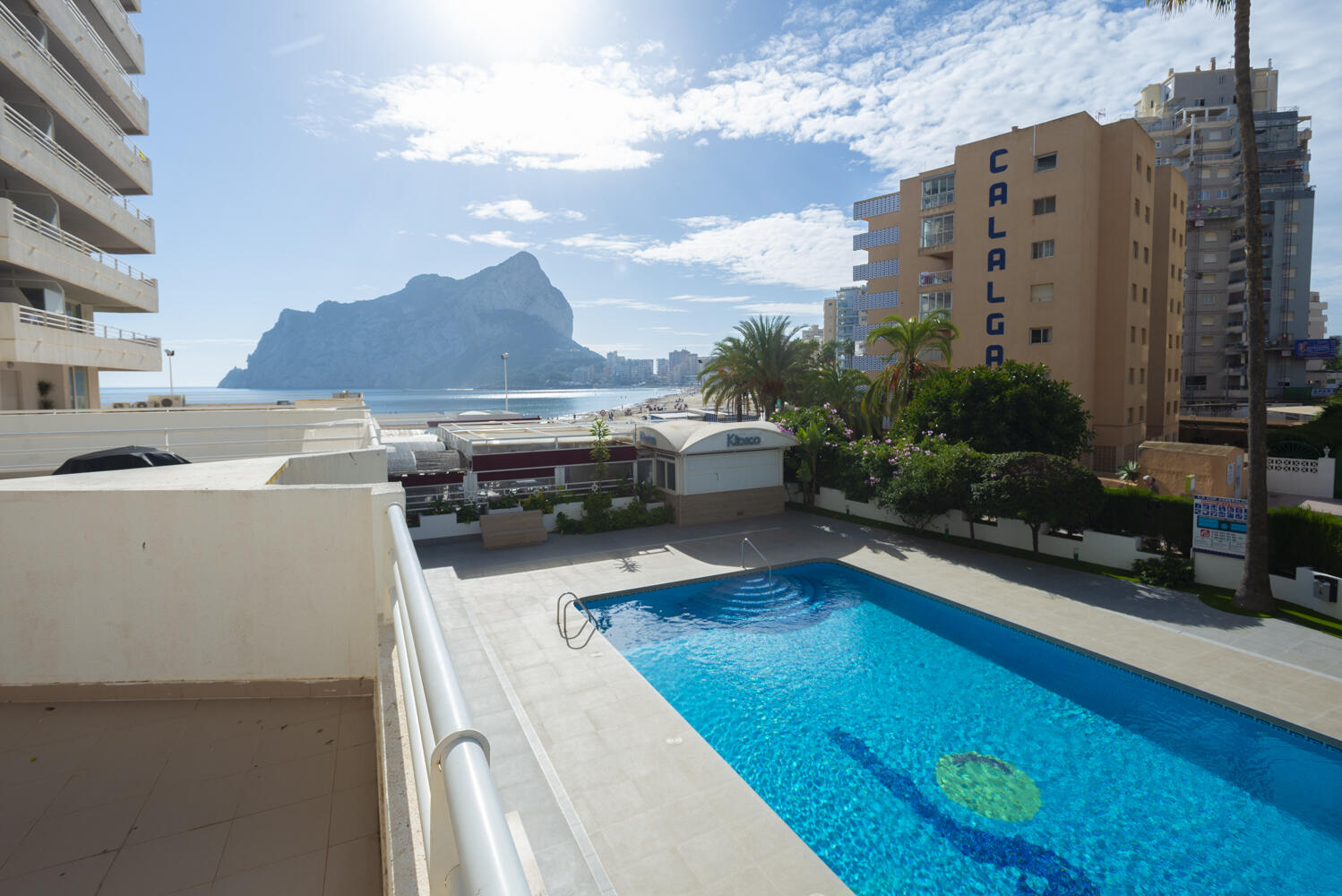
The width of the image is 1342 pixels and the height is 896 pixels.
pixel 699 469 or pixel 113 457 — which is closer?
pixel 113 457

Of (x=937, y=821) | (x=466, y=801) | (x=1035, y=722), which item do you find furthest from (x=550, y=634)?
(x=466, y=801)

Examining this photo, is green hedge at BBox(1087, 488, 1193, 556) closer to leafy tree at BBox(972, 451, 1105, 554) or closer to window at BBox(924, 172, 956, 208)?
leafy tree at BBox(972, 451, 1105, 554)

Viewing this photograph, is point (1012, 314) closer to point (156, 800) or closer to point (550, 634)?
point (550, 634)

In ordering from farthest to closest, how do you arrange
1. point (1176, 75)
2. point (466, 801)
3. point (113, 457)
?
point (1176, 75) < point (113, 457) < point (466, 801)

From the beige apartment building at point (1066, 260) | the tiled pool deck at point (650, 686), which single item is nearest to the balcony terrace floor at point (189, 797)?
the tiled pool deck at point (650, 686)

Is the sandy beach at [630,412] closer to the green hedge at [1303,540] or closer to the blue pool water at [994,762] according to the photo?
the blue pool water at [994,762]

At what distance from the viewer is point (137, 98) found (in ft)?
90.3

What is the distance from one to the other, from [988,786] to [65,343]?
89.0ft

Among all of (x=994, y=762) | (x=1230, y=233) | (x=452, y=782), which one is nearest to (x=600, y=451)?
(x=994, y=762)

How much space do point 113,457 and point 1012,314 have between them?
36698mm

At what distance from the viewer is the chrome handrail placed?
998 millimetres

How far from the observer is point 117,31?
26266mm

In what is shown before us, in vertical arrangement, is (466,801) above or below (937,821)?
above

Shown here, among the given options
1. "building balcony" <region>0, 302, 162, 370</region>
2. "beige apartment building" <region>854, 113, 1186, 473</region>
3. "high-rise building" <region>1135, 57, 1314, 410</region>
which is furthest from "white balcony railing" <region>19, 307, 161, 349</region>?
"high-rise building" <region>1135, 57, 1314, 410</region>
